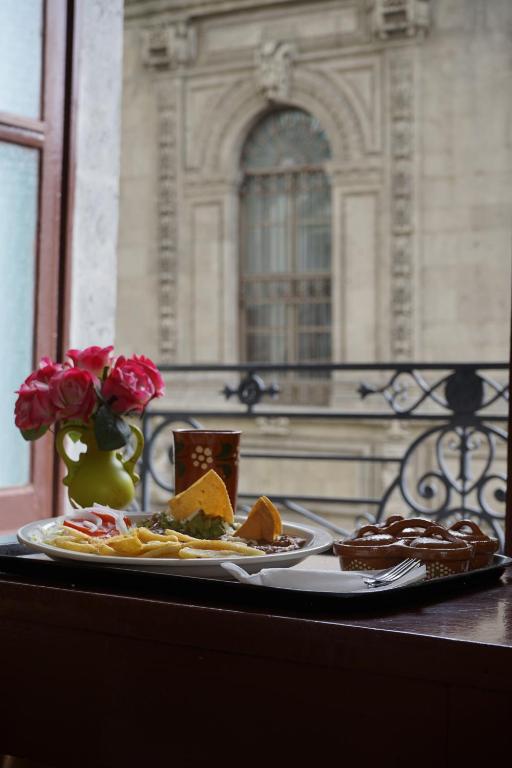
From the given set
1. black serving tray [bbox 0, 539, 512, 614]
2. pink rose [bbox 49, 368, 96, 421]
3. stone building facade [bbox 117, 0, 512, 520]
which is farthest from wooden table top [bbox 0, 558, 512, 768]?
stone building facade [bbox 117, 0, 512, 520]

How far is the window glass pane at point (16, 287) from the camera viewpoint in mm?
2951

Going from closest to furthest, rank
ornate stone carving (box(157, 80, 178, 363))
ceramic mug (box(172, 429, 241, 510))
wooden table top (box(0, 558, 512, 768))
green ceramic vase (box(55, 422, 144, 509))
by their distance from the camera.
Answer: wooden table top (box(0, 558, 512, 768)) < ceramic mug (box(172, 429, 241, 510)) < green ceramic vase (box(55, 422, 144, 509)) < ornate stone carving (box(157, 80, 178, 363))

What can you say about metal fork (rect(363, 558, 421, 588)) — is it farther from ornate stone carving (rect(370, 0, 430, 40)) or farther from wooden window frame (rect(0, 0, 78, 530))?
ornate stone carving (rect(370, 0, 430, 40))

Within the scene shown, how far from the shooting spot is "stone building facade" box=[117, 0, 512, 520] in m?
7.74

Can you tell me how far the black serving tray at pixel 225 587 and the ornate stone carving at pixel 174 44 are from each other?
805cm

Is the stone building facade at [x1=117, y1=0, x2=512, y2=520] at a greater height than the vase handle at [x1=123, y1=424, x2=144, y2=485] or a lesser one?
greater

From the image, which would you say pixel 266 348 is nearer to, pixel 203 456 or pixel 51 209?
pixel 51 209

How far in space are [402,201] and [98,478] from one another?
256 inches

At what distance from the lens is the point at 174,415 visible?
188 inches

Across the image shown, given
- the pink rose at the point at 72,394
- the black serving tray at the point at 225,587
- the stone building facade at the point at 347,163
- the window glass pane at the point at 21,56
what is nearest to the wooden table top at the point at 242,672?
the black serving tray at the point at 225,587

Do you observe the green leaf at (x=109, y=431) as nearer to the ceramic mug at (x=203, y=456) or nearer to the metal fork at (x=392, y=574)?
the ceramic mug at (x=203, y=456)

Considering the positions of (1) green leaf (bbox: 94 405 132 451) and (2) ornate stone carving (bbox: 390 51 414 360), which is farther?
(2) ornate stone carving (bbox: 390 51 414 360)

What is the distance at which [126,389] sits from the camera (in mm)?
1773

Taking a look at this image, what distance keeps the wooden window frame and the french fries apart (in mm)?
1697
